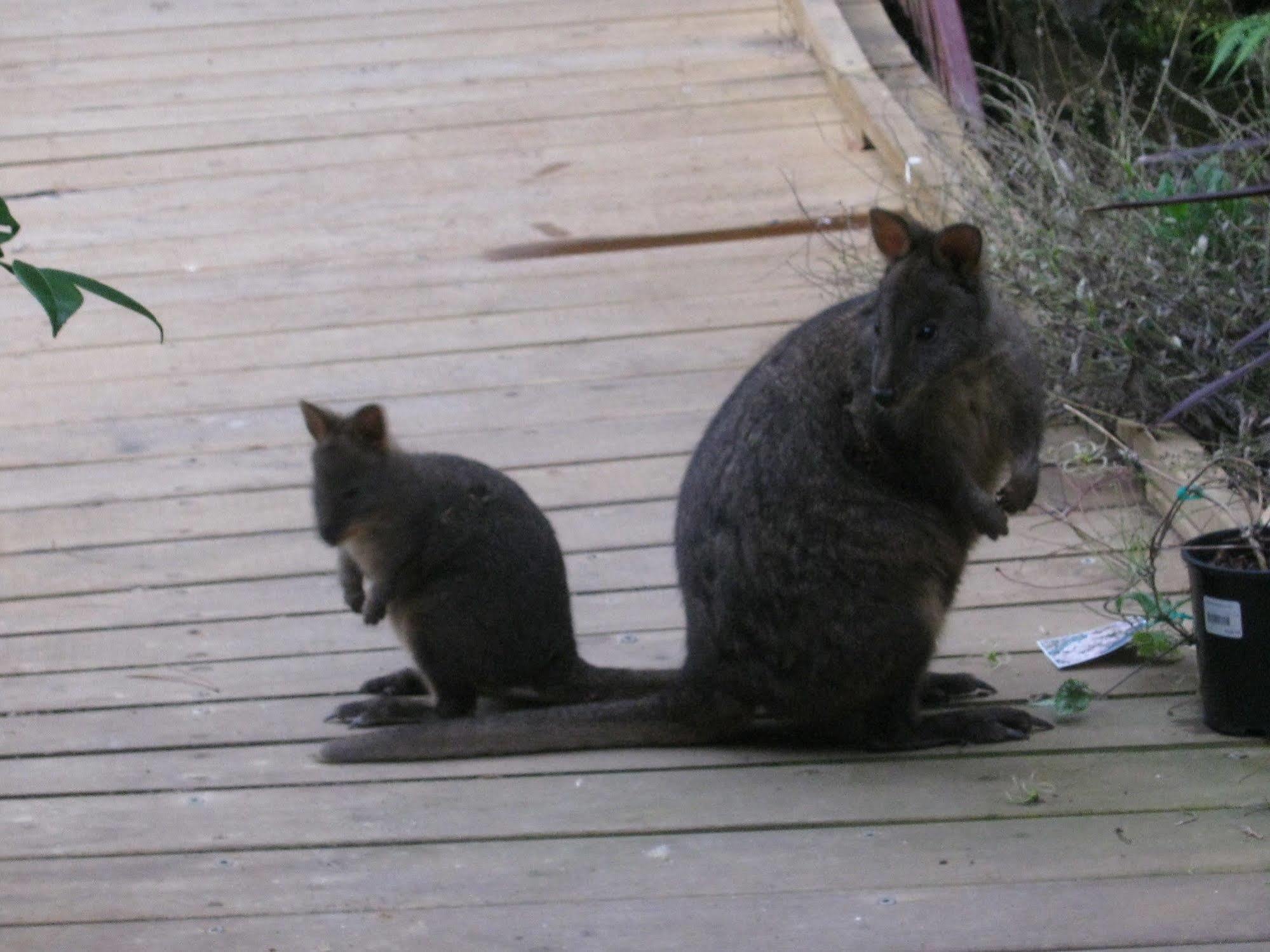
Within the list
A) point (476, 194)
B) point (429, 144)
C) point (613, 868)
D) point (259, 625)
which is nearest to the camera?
point (613, 868)

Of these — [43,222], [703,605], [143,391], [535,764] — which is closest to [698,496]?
[703,605]

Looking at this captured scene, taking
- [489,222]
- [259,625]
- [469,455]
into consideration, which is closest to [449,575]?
[259,625]

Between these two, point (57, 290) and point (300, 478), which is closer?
point (57, 290)

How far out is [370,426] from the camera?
3934 mm

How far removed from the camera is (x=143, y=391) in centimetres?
587

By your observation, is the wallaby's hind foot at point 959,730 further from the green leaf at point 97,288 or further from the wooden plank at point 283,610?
the green leaf at point 97,288

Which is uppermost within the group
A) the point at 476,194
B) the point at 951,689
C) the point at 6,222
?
the point at 6,222

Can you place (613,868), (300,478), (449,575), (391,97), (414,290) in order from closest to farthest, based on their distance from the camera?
(613,868), (449,575), (300,478), (414,290), (391,97)

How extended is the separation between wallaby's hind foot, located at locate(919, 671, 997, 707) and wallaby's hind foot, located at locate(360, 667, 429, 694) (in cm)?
108

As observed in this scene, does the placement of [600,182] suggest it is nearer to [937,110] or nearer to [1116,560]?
[937,110]

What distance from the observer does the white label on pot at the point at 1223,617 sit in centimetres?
343

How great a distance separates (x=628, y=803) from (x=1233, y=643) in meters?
1.15

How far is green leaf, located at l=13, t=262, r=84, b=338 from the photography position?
6.43 ft

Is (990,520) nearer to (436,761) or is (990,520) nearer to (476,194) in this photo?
(436,761)
